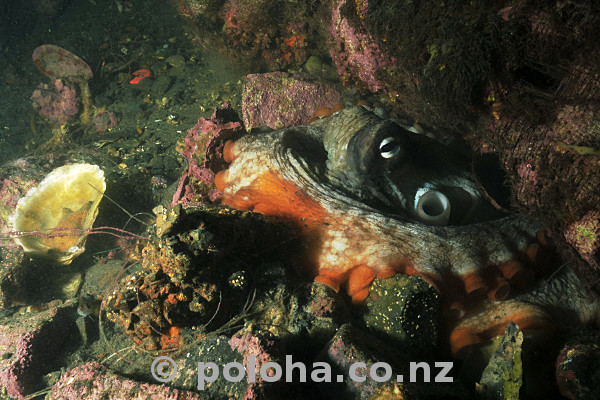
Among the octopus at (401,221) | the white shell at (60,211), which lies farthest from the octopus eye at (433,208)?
the white shell at (60,211)

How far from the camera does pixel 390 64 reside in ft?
13.7

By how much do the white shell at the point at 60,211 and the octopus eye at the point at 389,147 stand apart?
4.49 metres

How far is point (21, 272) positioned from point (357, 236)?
5.22 m

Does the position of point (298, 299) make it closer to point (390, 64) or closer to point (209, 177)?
point (209, 177)

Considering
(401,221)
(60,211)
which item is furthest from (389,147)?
(60,211)

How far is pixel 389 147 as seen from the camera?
11.2ft

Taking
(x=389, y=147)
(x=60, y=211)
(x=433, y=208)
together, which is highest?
(x=389, y=147)

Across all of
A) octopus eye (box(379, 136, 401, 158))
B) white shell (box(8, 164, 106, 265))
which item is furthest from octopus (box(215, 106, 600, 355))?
white shell (box(8, 164, 106, 265))

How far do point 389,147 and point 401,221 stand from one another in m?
0.80

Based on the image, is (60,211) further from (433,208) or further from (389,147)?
(433,208)

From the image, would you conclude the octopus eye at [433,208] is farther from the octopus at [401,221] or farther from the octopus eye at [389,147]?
the octopus eye at [389,147]

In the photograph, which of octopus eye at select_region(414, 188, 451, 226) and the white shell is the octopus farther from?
the white shell

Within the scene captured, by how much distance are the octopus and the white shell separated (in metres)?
2.91

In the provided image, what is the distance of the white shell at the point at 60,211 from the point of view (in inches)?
203
